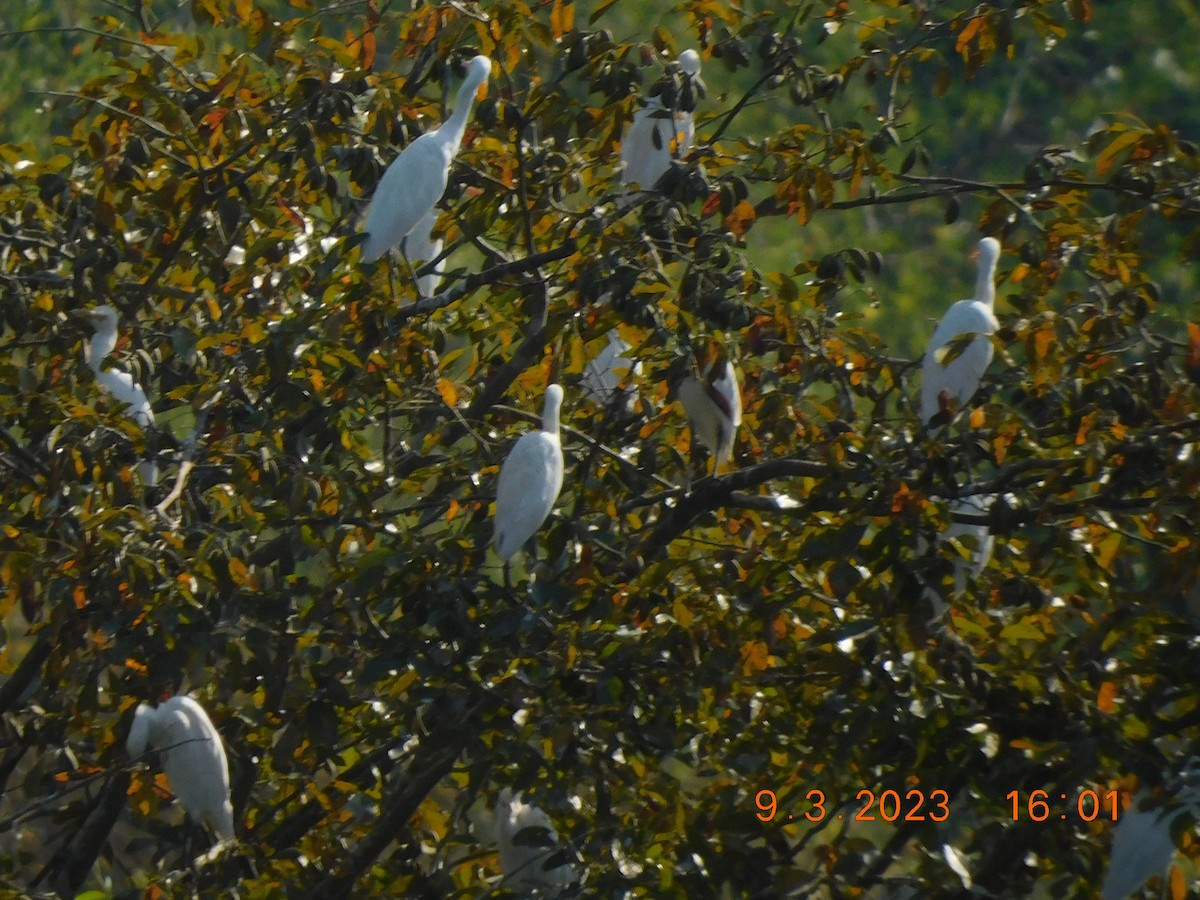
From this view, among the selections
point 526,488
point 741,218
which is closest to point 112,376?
point 526,488

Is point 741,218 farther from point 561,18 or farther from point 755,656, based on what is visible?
point 755,656

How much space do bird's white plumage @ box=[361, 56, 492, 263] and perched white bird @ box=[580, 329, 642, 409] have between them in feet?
1.34

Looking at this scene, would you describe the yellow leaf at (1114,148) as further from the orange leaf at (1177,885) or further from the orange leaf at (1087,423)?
the orange leaf at (1177,885)

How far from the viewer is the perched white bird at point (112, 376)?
2527mm

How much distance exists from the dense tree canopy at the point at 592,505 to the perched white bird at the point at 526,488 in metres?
0.06

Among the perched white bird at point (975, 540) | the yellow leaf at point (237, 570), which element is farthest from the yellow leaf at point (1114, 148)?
the yellow leaf at point (237, 570)

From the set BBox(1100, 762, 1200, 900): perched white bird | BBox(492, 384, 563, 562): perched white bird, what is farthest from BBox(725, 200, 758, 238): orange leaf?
BBox(1100, 762, 1200, 900): perched white bird

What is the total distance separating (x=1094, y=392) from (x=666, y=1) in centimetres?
682

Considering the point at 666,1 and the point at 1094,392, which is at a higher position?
the point at 1094,392

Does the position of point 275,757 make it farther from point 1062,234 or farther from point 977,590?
point 1062,234

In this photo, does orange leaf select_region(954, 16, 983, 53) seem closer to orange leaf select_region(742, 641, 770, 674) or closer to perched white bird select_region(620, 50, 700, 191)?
perched white bird select_region(620, 50, 700, 191)

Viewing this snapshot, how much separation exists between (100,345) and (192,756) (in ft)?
2.95

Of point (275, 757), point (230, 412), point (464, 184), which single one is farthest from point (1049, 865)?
point (464, 184)

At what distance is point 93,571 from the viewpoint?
2.07 meters
